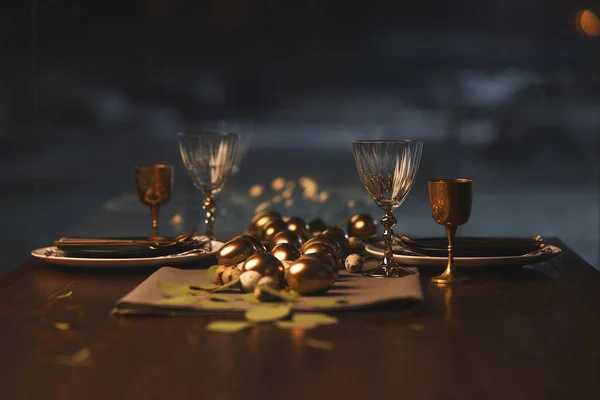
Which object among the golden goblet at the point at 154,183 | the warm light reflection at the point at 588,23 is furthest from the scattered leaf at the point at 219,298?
the warm light reflection at the point at 588,23

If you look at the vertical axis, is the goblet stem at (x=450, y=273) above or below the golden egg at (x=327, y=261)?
below

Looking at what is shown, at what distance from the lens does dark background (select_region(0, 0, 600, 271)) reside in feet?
11.0

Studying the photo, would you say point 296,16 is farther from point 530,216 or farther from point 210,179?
point 210,179

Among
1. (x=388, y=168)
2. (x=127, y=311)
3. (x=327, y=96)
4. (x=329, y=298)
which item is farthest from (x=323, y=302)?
(x=327, y=96)

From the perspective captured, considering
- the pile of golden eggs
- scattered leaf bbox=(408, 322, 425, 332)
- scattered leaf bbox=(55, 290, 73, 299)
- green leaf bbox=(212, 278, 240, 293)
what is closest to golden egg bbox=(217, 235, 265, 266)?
the pile of golden eggs

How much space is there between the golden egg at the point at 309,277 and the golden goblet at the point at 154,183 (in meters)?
0.58

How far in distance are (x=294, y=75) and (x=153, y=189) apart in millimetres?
1838

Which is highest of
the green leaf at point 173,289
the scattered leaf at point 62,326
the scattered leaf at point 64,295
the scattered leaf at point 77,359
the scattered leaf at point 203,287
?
the green leaf at point 173,289

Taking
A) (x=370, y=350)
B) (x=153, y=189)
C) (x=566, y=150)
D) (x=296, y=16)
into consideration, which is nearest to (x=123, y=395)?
(x=370, y=350)

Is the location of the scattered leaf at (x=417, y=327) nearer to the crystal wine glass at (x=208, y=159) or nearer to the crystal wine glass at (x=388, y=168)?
the crystal wine glass at (x=388, y=168)

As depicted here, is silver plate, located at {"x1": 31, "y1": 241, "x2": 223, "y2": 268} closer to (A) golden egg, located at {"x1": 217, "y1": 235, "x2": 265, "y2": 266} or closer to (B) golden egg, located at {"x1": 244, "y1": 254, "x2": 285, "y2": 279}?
(A) golden egg, located at {"x1": 217, "y1": 235, "x2": 265, "y2": 266}

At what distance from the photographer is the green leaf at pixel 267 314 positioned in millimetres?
994

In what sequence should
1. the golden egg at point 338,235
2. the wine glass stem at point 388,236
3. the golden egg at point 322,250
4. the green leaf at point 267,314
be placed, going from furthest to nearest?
the golden egg at point 338,235 < the wine glass stem at point 388,236 < the golden egg at point 322,250 < the green leaf at point 267,314

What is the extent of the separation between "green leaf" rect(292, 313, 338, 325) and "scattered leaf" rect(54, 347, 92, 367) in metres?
0.24
